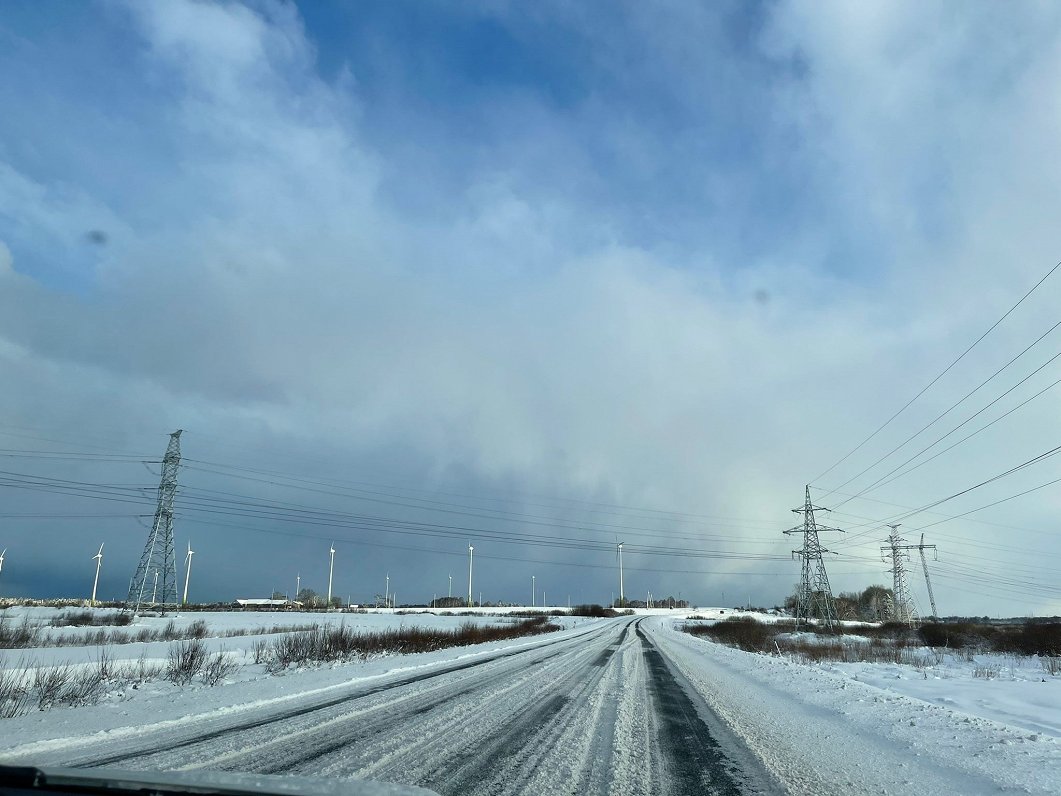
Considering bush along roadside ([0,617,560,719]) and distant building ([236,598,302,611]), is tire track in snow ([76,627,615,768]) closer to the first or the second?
bush along roadside ([0,617,560,719])

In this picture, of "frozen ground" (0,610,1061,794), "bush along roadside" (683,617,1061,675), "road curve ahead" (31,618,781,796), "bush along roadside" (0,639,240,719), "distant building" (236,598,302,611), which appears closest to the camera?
"road curve ahead" (31,618,781,796)

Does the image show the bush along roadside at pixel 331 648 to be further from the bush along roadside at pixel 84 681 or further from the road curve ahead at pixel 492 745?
the road curve ahead at pixel 492 745

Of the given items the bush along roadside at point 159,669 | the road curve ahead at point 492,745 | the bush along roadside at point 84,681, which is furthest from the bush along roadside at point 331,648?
the road curve ahead at point 492,745

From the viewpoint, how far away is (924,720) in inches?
420

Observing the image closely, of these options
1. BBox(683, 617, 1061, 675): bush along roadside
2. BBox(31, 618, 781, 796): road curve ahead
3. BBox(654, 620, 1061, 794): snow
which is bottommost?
BBox(683, 617, 1061, 675): bush along roadside

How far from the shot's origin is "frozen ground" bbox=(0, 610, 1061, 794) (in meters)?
6.73

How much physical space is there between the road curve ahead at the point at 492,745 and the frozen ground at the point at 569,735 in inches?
1.3

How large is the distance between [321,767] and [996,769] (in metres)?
7.58

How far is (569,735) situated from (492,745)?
1.21 m

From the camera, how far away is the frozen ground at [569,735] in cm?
673

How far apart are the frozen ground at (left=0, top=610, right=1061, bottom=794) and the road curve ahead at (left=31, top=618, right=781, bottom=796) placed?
0.11 ft

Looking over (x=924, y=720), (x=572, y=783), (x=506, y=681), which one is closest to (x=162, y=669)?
(x=506, y=681)

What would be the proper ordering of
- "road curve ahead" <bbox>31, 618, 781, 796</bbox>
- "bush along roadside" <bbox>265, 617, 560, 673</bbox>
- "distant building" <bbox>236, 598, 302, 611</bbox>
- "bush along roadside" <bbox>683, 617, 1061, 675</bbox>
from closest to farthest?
"road curve ahead" <bbox>31, 618, 781, 796</bbox> → "bush along roadside" <bbox>265, 617, 560, 673</bbox> → "bush along roadside" <bbox>683, 617, 1061, 675</bbox> → "distant building" <bbox>236, 598, 302, 611</bbox>

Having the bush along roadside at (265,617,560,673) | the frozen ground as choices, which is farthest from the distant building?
the frozen ground
